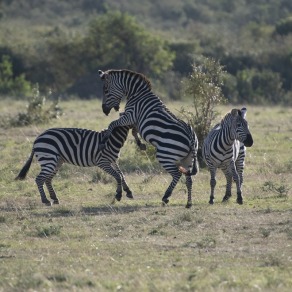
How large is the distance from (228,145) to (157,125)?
3.92ft

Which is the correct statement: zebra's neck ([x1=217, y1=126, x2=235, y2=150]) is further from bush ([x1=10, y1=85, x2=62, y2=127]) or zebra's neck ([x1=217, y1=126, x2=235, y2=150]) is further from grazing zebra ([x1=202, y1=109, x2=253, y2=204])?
bush ([x1=10, y1=85, x2=62, y2=127])

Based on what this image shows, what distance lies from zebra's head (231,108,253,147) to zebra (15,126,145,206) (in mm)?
2034

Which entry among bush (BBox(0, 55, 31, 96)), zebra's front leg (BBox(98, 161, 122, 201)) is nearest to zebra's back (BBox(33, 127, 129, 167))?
zebra's front leg (BBox(98, 161, 122, 201))

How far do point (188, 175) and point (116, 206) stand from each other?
122 cm

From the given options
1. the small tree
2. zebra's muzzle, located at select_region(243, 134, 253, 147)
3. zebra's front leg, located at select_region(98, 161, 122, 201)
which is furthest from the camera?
the small tree

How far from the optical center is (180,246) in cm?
1202

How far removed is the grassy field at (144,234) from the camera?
1016 centimetres

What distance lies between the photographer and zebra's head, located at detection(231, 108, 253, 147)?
15156mm

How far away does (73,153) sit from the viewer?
52.9 feet

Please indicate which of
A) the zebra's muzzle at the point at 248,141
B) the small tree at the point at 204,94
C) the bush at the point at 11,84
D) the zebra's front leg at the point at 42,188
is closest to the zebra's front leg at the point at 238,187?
the zebra's muzzle at the point at 248,141

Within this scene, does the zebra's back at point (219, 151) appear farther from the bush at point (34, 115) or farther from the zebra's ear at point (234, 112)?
the bush at point (34, 115)

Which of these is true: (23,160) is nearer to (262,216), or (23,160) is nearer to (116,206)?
(116,206)

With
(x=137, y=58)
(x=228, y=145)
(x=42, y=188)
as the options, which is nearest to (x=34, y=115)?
(x=42, y=188)

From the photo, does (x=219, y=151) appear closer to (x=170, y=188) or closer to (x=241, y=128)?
(x=241, y=128)
